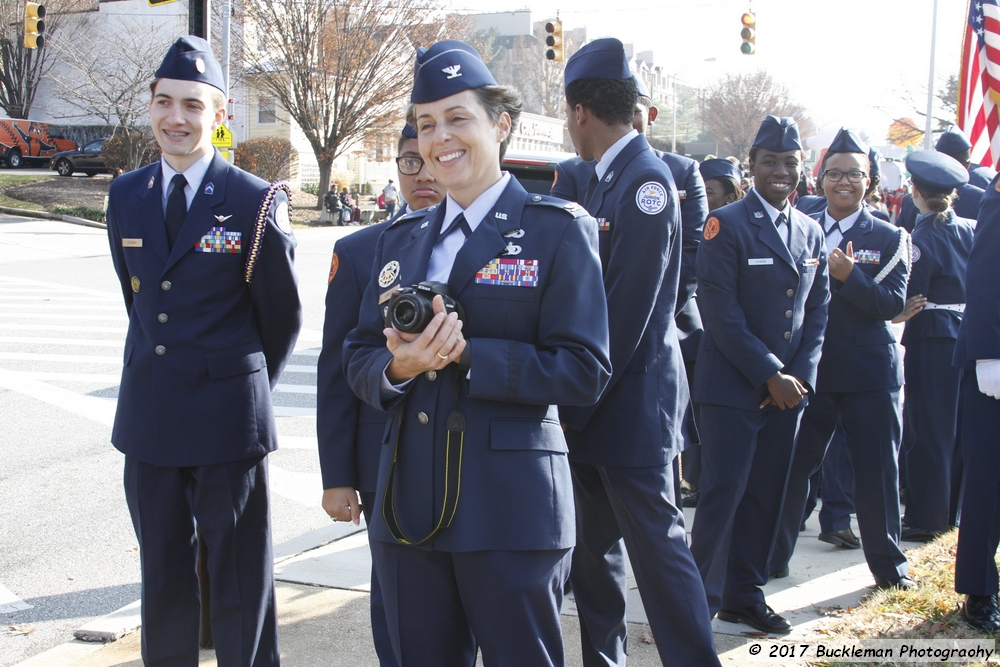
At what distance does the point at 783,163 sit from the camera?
14.4 feet

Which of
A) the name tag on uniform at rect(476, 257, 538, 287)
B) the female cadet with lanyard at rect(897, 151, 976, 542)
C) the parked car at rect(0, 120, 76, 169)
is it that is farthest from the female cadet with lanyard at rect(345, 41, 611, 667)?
the parked car at rect(0, 120, 76, 169)

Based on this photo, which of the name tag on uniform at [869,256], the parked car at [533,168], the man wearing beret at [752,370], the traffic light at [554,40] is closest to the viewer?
the man wearing beret at [752,370]

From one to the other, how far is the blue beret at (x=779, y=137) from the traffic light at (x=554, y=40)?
55.7ft

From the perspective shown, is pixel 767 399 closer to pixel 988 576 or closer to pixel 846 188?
pixel 988 576

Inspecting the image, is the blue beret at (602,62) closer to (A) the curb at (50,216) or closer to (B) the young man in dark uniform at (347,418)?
(B) the young man in dark uniform at (347,418)

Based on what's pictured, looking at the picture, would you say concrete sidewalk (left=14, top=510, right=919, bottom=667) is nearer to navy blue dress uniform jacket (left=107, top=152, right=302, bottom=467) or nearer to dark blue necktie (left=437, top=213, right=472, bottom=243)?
navy blue dress uniform jacket (left=107, top=152, right=302, bottom=467)

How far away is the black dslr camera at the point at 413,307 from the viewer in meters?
2.14

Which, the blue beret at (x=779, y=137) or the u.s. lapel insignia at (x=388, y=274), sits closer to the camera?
the u.s. lapel insignia at (x=388, y=274)

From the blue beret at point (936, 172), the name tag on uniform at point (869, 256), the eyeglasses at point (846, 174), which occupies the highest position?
the blue beret at point (936, 172)

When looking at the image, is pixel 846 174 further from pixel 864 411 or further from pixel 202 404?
pixel 202 404

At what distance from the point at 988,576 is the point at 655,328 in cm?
200

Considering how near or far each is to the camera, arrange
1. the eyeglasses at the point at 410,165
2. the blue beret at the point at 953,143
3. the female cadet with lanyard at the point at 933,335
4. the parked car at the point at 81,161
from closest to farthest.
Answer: the eyeglasses at the point at 410,165
the female cadet with lanyard at the point at 933,335
the blue beret at the point at 953,143
the parked car at the point at 81,161

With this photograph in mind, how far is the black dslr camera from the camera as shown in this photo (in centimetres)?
214

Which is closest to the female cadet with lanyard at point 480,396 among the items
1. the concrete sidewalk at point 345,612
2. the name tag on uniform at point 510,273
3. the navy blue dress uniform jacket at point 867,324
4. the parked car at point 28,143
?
the name tag on uniform at point 510,273
